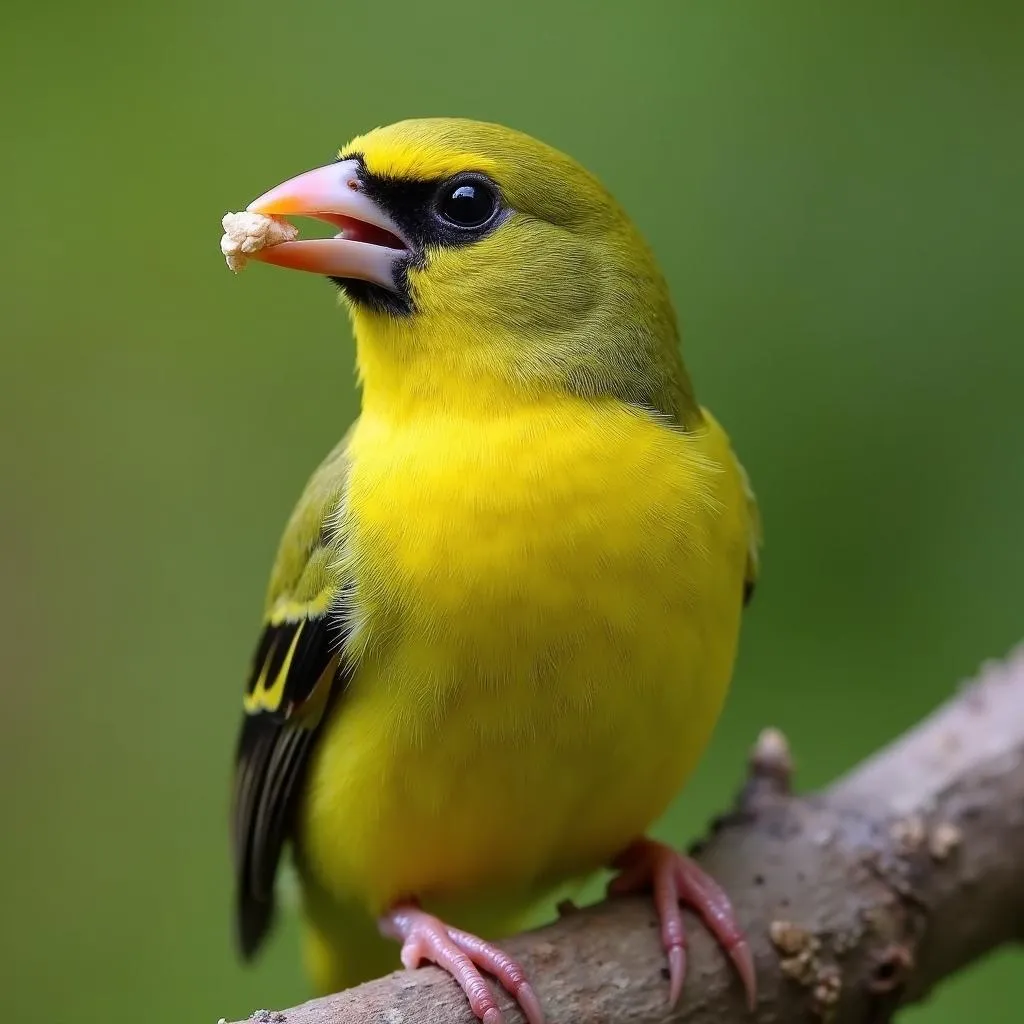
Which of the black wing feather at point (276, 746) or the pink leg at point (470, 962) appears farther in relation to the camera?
the black wing feather at point (276, 746)

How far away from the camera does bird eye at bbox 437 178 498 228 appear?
2125 millimetres

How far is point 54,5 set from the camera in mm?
4105

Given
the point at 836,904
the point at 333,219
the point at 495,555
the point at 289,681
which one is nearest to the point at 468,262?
the point at 333,219

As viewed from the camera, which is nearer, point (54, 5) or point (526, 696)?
point (526, 696)

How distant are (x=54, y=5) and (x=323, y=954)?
10.1ft

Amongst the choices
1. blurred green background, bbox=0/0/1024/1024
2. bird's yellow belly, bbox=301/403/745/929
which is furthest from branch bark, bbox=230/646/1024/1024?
blurred green background, bbox=0/0/1024/1024

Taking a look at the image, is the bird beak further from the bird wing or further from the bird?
the bird wing

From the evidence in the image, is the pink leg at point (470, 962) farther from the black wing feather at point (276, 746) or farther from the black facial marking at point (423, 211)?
the black facial marking at point (423, 211)

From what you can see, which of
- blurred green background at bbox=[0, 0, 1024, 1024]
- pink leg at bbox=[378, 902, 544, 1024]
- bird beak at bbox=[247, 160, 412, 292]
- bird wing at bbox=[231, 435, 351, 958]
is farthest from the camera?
blurred green background at bbox=[0, 0, 1024, 1024]

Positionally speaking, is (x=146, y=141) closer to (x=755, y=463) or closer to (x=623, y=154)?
(x=623, y=154)

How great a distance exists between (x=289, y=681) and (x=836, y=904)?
1.08 m

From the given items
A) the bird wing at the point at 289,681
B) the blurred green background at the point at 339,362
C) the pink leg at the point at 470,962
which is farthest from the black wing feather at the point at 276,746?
the blurred green background at the point at 339,362

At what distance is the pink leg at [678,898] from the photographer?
2215mm

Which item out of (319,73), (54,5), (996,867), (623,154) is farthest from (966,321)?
(54,5)
